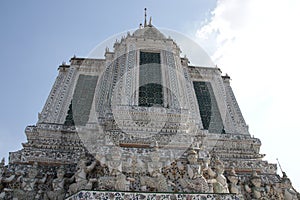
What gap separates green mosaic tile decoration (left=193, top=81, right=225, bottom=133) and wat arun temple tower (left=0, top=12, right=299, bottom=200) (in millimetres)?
54

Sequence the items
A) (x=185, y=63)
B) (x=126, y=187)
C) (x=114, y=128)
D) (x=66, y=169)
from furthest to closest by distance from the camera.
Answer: (x=185, y=63)
(x=114, y=128)
(x=66, y=169)
(x=126, y=187)

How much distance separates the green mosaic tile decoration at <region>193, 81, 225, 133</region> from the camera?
15.3 m

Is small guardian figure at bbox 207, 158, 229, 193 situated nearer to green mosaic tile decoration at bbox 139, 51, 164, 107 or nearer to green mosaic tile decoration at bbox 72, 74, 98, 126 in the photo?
green mosaic tile decoration at bbox 139, 51, 164, 107

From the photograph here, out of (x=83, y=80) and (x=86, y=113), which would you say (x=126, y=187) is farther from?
(x=83, y=80)

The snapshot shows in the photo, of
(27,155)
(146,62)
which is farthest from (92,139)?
(146,62)

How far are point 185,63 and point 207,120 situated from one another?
15.5ft

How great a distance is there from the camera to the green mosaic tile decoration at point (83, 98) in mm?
14878

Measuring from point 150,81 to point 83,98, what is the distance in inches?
154

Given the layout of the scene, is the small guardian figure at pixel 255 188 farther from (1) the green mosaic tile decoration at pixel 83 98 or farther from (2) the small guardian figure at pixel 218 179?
(1) the green mosaic tile decoration at pixel 83 98

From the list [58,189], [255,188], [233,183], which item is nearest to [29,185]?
[58,189]

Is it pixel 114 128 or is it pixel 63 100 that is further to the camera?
pixel 63 100

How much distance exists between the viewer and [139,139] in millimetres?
10258

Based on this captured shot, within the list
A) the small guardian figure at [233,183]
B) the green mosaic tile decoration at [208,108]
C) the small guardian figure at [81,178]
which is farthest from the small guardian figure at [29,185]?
the green mosaic tile decoration at [208,108]

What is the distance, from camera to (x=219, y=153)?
489 inches
